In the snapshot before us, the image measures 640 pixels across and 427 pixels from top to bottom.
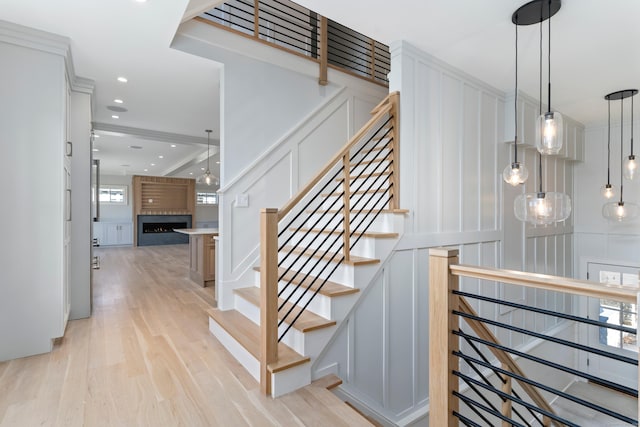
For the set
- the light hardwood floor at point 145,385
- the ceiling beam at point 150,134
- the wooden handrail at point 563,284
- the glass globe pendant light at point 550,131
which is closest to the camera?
the wooden handrail at point 563,284

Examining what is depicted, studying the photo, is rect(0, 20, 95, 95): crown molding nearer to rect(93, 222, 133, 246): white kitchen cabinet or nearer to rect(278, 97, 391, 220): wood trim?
rect(278, 97, 391, 220): wood trim

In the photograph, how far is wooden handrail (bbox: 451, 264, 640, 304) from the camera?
Answer: 970 millimetres

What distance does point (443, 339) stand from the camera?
1467 millimetres

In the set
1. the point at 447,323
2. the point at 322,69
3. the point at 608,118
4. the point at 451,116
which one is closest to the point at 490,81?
the point at 451,116

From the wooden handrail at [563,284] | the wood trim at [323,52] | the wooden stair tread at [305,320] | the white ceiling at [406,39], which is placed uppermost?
the wood trim at [323,52]

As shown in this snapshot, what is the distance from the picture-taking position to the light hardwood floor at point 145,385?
185 centimetres

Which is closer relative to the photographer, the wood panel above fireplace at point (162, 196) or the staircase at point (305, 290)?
the staircase at point (305, 290)

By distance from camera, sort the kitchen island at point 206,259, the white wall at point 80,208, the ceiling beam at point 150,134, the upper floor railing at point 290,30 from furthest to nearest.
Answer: the ceiling beam at point 150,134
the kitchen island at point 206,259
the upper floor railing at point 290,30
the white wall at point 80,208

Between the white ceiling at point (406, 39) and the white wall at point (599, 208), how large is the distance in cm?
112

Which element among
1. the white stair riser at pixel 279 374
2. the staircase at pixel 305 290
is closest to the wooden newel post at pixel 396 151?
the staircase at pixel 305 290

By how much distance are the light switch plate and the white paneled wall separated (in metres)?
1.59

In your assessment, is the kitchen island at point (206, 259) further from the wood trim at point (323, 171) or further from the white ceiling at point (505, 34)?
the white ceiling at point (505, 34)

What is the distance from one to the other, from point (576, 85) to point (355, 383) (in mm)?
4220

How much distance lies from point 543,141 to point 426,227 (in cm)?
125
